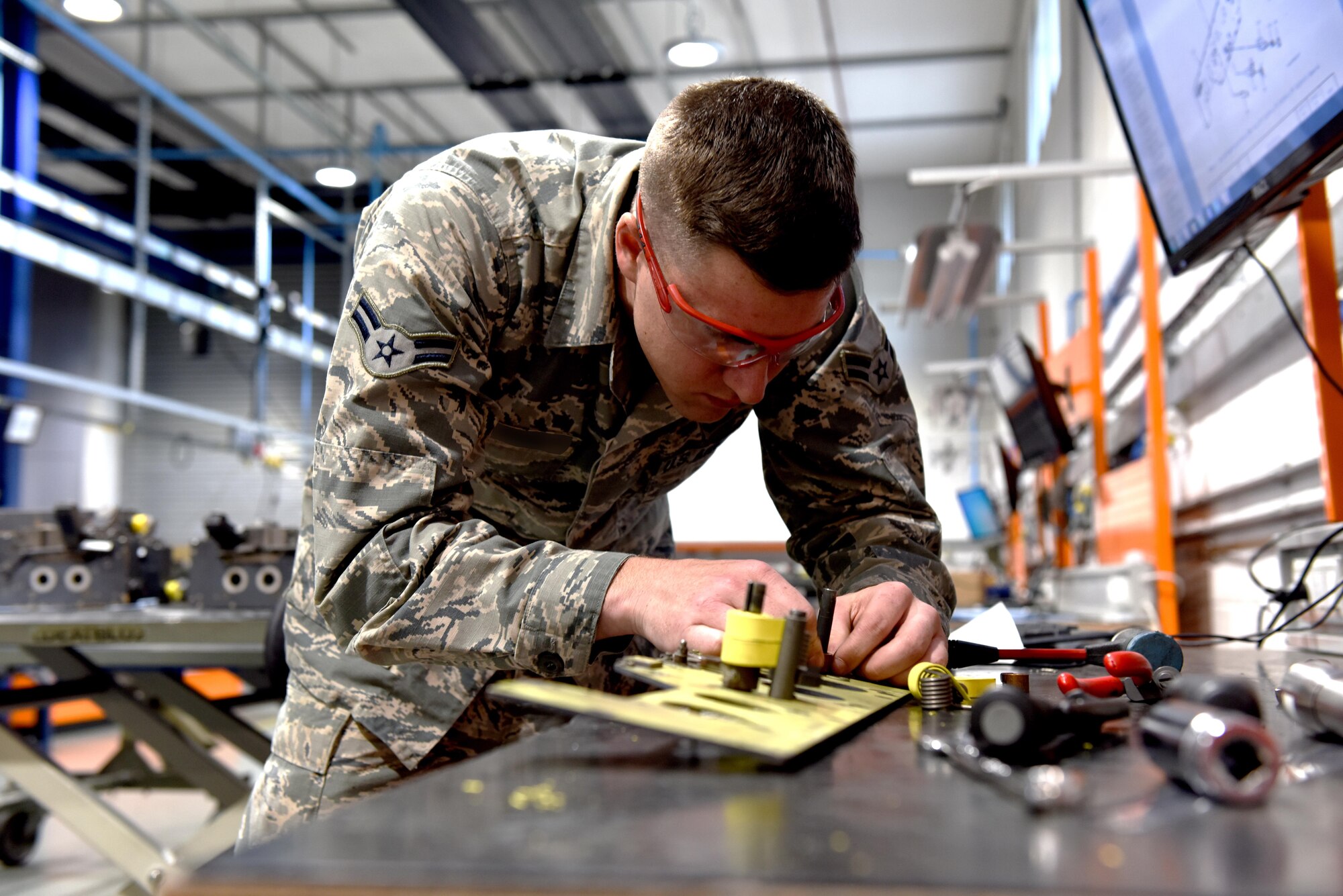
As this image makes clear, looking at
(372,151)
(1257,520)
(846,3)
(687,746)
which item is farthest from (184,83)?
(687,746)

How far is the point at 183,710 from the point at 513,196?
238cm

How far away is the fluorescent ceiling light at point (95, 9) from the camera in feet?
18.8

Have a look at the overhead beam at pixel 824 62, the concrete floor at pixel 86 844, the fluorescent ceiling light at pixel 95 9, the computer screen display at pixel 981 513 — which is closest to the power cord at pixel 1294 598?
the concrete floor at pixel 86 844

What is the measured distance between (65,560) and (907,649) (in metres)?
2.53

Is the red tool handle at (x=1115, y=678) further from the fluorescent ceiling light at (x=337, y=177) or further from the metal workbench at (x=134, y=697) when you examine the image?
the fluorescent ceiling light at (x=337, y=177)

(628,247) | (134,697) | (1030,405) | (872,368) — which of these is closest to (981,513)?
(1030,405)

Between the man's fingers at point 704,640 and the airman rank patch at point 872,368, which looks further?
the airman rank patch at point 872,368

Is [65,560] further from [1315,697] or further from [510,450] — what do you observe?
[1315,697]

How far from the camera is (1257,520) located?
90.7 inches

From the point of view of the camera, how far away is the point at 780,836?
39 cm

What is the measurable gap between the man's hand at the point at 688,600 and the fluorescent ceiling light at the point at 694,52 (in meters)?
5.71

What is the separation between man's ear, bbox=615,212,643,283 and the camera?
109 centimetres

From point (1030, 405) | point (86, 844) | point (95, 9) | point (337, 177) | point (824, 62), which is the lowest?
point (86, 844)

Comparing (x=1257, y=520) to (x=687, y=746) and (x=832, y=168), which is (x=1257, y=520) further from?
(x=687, y=746)
